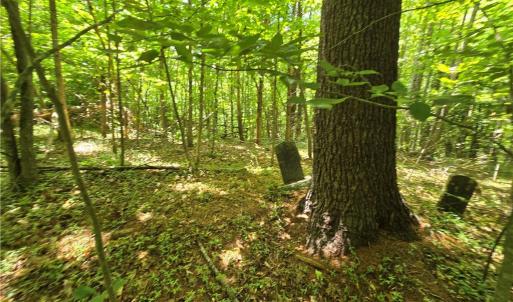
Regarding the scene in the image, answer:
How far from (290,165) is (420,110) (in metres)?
3.94

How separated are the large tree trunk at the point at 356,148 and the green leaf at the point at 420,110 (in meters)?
1.69

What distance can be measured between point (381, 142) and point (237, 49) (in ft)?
7.63

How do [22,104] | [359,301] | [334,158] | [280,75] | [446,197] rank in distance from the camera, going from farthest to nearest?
1. [22,104]
2. [446,197]
3. [334,158]
4. [359,301]
5. [280,75]

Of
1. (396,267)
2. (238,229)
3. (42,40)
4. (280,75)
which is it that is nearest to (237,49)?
(280,75)

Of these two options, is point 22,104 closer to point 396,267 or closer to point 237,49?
point 237,49

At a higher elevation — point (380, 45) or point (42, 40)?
point (42, 40)

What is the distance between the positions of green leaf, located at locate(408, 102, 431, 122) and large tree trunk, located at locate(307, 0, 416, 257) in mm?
1690

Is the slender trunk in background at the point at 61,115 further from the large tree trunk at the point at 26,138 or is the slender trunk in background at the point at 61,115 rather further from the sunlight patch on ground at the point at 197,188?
the large tree trunk at the point at 26,138

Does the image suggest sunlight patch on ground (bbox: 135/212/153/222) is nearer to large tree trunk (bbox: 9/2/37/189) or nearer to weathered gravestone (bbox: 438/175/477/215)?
large tree trunk (bbox: 9/2/37/189)

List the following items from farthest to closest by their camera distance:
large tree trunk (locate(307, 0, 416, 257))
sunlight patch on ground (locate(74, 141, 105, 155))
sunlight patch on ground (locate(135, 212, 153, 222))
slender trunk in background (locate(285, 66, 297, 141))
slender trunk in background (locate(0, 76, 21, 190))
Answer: sunlight patch on ground (locate(74, 141, 105, 155))
slender trunk in background (locate(0, 76, 21, 190))
sunlight patch on ground (locate(135, 212, 153, 222))
large tree trunk (locate(307, 0, 416, 257))
slender trunk in background (locate(285, 66, 297, 141))

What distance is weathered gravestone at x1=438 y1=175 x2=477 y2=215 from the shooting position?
3.78 meters

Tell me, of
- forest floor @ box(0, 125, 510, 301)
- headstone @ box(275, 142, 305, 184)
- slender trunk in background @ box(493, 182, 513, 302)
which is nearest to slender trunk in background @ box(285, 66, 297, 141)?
headstone @ box(275, 142, 305, 184)

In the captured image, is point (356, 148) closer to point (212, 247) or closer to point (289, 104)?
point (212, 247)

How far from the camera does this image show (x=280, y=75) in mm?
906
